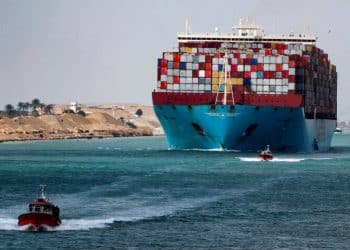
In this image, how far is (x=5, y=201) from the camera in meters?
96.4

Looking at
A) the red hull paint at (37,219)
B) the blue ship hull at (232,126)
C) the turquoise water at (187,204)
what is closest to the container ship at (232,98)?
Result: the blue ship hull at (232,126)

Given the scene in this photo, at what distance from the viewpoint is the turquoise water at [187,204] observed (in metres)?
73.5

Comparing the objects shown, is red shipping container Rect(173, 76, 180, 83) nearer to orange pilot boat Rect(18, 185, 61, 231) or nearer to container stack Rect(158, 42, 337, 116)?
container stack Rect(158, 42, 337, 116)

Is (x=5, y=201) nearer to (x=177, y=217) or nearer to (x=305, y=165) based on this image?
(x=177, y=217)

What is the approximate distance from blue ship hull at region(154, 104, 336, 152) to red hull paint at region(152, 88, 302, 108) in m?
1.07

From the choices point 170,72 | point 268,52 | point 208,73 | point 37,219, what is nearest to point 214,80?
point 208,73

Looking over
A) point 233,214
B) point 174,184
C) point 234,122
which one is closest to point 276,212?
point 233,214

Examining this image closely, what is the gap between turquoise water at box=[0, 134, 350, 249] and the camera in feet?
241

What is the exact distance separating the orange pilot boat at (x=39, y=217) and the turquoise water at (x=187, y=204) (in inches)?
34.2

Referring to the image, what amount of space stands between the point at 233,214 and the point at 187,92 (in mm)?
93693

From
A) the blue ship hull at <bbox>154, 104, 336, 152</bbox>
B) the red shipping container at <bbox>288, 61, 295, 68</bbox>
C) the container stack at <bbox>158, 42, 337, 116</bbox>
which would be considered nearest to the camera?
the blue ship hull at <bbox>154, 104, 336, 152</bbox>

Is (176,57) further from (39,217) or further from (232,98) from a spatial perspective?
(39,217)

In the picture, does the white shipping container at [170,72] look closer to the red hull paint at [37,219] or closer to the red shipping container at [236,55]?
the red shipping container at [236,55]

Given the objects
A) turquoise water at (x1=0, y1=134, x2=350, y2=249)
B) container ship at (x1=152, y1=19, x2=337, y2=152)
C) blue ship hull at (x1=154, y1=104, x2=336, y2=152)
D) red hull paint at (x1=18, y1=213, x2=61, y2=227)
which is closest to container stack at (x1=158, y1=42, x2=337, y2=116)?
container ship at (x1=152, y1=19, x2=337, y2=152)
